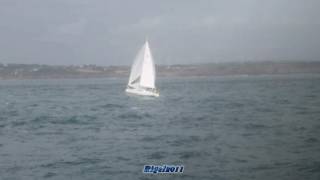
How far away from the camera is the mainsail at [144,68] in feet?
164

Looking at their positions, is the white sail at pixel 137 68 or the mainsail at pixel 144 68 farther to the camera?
the white sail at pixel 137 68

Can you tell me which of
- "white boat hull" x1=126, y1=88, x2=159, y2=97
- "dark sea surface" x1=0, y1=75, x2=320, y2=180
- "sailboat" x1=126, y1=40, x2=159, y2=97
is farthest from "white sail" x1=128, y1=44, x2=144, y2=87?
"dark sea surface" x1=0, y1=75, x2=320, y2=180

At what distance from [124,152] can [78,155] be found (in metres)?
1.22

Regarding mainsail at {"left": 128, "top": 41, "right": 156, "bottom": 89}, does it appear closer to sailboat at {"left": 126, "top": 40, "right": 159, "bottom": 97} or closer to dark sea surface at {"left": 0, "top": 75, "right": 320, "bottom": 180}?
sailboat at {"left": 126, "top": 40, "right": 159, "bottom": 97}

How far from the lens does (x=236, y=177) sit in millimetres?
10625

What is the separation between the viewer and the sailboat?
1971 inches

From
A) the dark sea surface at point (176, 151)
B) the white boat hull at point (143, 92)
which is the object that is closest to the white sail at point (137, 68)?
the white boat hull at point (143, 92)

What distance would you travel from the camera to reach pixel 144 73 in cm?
5000

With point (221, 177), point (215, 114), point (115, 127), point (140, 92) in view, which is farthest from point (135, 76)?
point (221, 177)

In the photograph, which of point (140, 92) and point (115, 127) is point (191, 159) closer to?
point (115, 127)

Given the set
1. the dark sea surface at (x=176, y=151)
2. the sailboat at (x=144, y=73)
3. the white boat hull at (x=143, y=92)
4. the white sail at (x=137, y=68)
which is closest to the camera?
the dark sea surface at (x=176, y=151)

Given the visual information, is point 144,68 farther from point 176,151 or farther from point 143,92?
point 176,151

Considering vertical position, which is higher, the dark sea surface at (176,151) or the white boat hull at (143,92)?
the dark sea surface at (176,151)

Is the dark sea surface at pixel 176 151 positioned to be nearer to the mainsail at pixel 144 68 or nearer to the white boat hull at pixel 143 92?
the white boat hull at pixel 143 92
